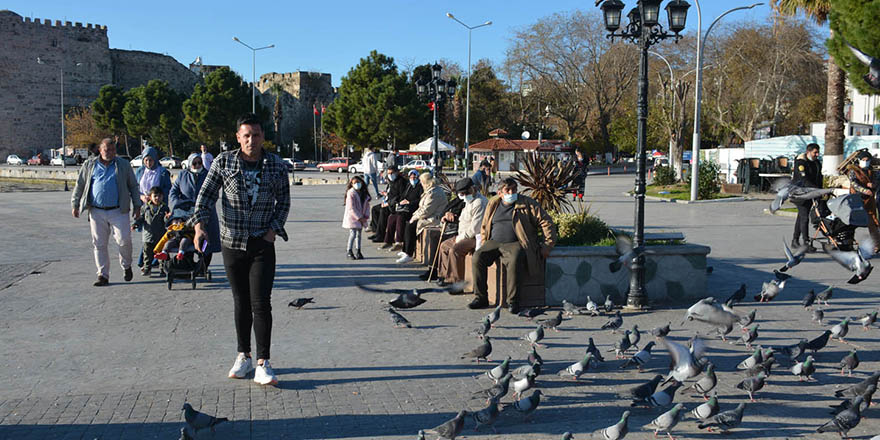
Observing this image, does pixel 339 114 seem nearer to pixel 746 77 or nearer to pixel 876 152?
pixel 746 77

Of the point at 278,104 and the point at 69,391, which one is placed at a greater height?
the point at 278,104

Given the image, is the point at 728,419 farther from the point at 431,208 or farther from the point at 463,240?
the point at 431,208

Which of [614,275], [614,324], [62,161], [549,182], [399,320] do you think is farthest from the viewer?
[62,161]

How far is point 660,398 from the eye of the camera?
4.73 m

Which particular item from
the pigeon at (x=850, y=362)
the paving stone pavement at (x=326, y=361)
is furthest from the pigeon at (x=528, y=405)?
the pigeon at (x=850, y=362)

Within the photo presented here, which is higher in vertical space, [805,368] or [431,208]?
[431,208]

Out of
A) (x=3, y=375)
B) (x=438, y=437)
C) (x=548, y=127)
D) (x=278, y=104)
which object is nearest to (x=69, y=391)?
(x=3, y=375)

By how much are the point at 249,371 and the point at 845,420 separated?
4.09 metres

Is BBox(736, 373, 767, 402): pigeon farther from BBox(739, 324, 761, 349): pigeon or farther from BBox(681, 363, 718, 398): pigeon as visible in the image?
BBox(739, 324, 761, 349): pigeon

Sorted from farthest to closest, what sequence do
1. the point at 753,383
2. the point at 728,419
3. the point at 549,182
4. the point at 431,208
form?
the point at 431,208 → the point at 549,182 → the point at 753,383 → the point at 728,419

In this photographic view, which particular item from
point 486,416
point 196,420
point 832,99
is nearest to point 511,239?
point 486,416

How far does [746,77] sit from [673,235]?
45756mm

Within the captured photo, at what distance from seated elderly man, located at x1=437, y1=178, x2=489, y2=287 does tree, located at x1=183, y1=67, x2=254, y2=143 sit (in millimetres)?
61942

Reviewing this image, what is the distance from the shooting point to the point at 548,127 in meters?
69.2
